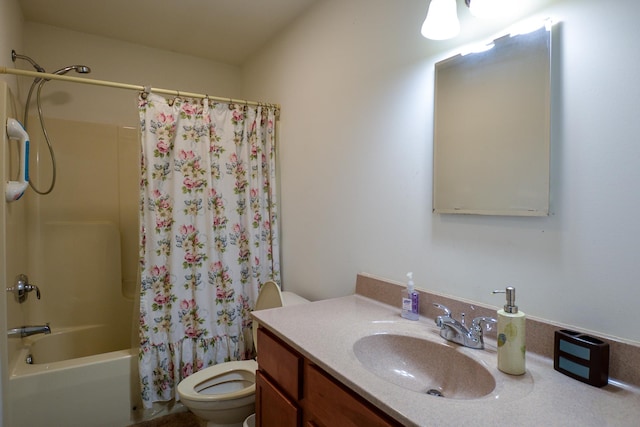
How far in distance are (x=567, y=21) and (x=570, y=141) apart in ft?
1.08

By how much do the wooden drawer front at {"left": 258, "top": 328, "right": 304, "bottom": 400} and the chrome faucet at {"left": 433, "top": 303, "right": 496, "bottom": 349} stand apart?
46 cm

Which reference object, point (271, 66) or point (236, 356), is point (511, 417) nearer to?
point (236, 356)

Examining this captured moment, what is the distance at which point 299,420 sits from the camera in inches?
42.3

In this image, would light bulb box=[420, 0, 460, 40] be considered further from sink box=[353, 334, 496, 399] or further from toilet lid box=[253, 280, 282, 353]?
toilet lid box=[253, 280, 282, 353]

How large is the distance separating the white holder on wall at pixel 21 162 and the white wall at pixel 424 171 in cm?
136

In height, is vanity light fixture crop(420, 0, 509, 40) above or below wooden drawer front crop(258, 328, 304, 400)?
above

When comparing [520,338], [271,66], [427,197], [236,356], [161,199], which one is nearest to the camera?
[520,338]

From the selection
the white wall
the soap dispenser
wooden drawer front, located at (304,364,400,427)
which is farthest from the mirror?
wooden drawer front, located at (304,364,400,427)

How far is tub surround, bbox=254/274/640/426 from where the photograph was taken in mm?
689

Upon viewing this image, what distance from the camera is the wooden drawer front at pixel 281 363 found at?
108cm

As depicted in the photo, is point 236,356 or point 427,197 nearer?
point 427,197

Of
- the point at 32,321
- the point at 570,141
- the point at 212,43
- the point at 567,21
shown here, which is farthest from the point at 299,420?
the point at 212,43

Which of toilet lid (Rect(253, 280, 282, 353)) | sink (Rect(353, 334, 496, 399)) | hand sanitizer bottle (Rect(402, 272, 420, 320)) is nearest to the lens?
sink (Rect(353, 334, 496, 399))

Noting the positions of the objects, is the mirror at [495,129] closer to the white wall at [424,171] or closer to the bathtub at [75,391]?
the white wall at [424,171]
